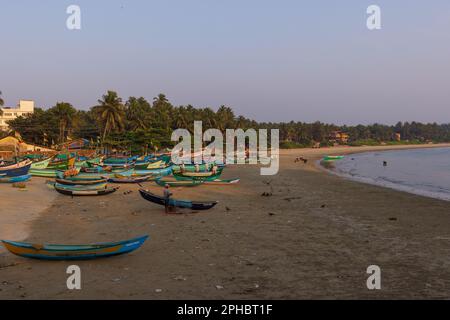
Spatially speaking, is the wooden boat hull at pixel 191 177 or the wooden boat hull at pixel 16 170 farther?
the wooden boat hull at pixel 16 170

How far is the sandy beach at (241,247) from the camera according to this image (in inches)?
344

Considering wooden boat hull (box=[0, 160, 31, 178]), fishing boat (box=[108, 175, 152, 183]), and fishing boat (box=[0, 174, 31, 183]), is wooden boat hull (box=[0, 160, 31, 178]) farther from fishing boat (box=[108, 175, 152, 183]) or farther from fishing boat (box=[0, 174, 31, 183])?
fishing boat (box=[108, 175, 152, 183])

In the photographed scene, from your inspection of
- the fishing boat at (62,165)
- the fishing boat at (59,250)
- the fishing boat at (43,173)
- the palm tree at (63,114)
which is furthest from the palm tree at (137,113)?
the fishing boat at (59,250)

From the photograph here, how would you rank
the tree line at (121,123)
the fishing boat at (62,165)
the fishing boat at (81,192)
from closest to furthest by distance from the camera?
the fishing boat at (81,192) < the fishing boat at (62,165) < the tree line at (121,123)

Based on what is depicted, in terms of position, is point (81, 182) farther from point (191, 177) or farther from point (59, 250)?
point (59, 250)

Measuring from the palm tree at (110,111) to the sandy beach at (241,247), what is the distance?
38669 mm

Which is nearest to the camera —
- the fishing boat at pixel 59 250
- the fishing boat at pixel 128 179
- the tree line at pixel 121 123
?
the fishing boat at pixel 59 250

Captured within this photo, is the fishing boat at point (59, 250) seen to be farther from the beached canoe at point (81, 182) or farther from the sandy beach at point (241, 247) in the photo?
the beached canoe at point (81, 182)

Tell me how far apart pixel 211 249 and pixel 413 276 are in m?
5.55

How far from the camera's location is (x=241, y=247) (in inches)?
486

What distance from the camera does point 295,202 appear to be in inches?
868

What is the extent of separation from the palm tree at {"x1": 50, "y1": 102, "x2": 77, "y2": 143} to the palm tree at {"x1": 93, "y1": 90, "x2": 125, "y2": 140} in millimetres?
10987

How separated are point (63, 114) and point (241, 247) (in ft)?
213

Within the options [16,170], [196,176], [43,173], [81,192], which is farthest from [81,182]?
[43,173]
